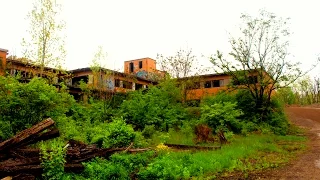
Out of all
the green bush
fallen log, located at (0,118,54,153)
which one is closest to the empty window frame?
the green bush

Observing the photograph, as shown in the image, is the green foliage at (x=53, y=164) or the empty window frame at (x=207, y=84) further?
the empty window frame at (x=207, y=84)

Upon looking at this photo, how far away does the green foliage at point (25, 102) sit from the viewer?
1059cm

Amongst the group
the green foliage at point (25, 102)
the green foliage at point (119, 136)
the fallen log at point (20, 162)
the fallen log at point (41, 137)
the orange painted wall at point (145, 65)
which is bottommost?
the fallen log at point (20, 162)

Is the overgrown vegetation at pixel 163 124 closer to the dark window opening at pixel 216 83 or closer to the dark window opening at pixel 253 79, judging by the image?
the dark window opening at pixel 253 79

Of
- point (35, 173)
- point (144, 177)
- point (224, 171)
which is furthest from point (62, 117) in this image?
point (224, 171)

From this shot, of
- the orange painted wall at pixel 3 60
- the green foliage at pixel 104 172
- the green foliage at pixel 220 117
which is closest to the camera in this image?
the green foliage at pixel 104 172

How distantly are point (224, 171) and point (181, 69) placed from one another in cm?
2681

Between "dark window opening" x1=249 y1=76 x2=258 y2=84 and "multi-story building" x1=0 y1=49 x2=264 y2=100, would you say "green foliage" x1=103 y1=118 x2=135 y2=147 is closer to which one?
"multi-story building" x1=0 y1=49 x2=264 y2=100

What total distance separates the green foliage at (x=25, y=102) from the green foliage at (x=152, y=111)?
8.71 m

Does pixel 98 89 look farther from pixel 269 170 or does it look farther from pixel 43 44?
pixel 269 170

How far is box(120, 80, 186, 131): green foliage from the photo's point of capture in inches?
802

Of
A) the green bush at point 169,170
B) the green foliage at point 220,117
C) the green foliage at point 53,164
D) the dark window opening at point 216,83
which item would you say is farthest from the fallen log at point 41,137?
the dark window opening at point 216,83

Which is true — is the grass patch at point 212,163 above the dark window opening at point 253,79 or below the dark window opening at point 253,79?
below

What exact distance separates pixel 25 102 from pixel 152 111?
11.3m
